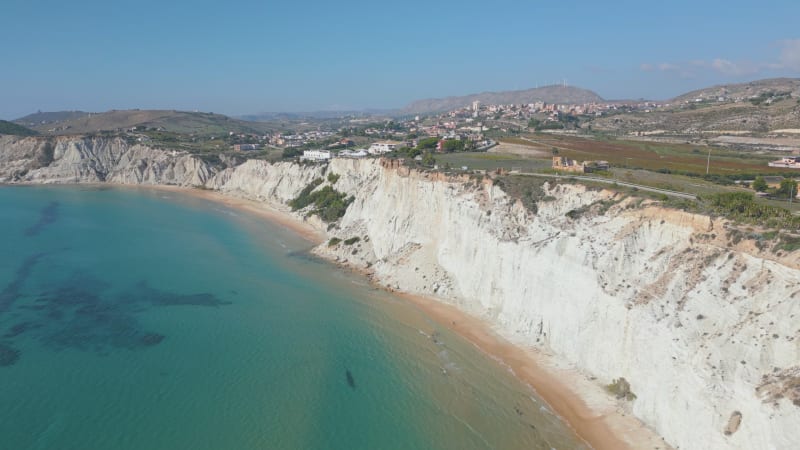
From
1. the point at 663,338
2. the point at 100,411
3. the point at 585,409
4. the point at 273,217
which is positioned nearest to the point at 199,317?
the point at 100,411

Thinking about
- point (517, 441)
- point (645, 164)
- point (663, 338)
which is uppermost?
point (645, 164)

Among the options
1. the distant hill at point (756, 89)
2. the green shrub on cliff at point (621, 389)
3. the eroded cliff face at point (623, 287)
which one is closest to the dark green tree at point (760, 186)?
the eroded cliff face at point (623, 287)

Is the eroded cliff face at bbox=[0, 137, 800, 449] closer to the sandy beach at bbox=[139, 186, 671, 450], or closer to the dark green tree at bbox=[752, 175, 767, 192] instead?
the sandy beach at bbox=[139, 186, 671, 450]

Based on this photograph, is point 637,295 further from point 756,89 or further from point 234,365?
point 756,89

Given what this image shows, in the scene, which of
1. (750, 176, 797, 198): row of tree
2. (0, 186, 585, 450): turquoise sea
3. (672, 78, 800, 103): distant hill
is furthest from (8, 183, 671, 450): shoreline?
(672, 78, 800, 103): distant hill

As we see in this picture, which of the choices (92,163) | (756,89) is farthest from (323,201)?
(756,89)

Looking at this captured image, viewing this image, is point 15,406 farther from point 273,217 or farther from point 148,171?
point 148,171
